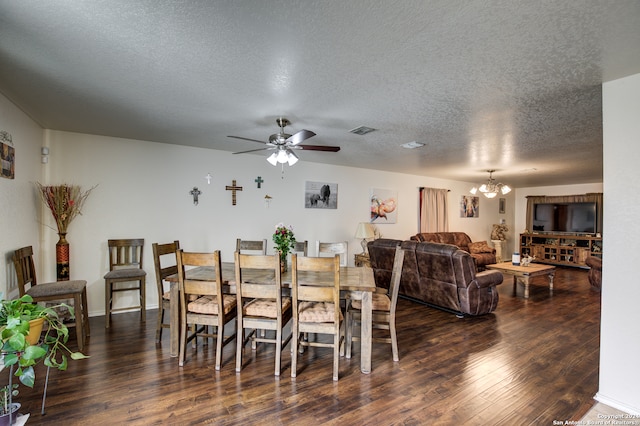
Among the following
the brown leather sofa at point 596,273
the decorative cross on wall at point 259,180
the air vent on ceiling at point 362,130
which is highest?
the air vent on ceiling at point 362,130

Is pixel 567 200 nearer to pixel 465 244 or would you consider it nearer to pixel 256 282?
pixel 465 244

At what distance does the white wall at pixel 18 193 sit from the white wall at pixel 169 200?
343 mm

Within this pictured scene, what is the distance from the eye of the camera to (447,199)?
7926 millimetres

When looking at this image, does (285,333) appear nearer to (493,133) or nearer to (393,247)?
(393,247)

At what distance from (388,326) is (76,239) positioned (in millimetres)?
3994

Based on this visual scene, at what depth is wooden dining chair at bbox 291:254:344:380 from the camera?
7.72ft

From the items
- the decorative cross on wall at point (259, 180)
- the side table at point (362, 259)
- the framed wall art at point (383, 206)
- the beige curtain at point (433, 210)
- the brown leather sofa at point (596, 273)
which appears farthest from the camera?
the beige curtain at point (433, 210)

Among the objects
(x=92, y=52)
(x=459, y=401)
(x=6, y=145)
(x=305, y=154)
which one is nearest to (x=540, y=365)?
(x=459, y=401)

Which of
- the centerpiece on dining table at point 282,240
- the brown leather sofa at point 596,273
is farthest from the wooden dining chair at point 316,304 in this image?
the brown leather sofa at point 596,273

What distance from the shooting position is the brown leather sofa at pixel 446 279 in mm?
3969

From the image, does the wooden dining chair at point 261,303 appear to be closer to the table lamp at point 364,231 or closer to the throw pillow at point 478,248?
the table lamp at point 364,231

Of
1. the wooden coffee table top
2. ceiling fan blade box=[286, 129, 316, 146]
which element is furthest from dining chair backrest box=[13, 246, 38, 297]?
the wooden coffee table top

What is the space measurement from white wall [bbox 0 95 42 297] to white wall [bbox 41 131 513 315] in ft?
1.12

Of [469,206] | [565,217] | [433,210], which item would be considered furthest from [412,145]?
[565,217]
